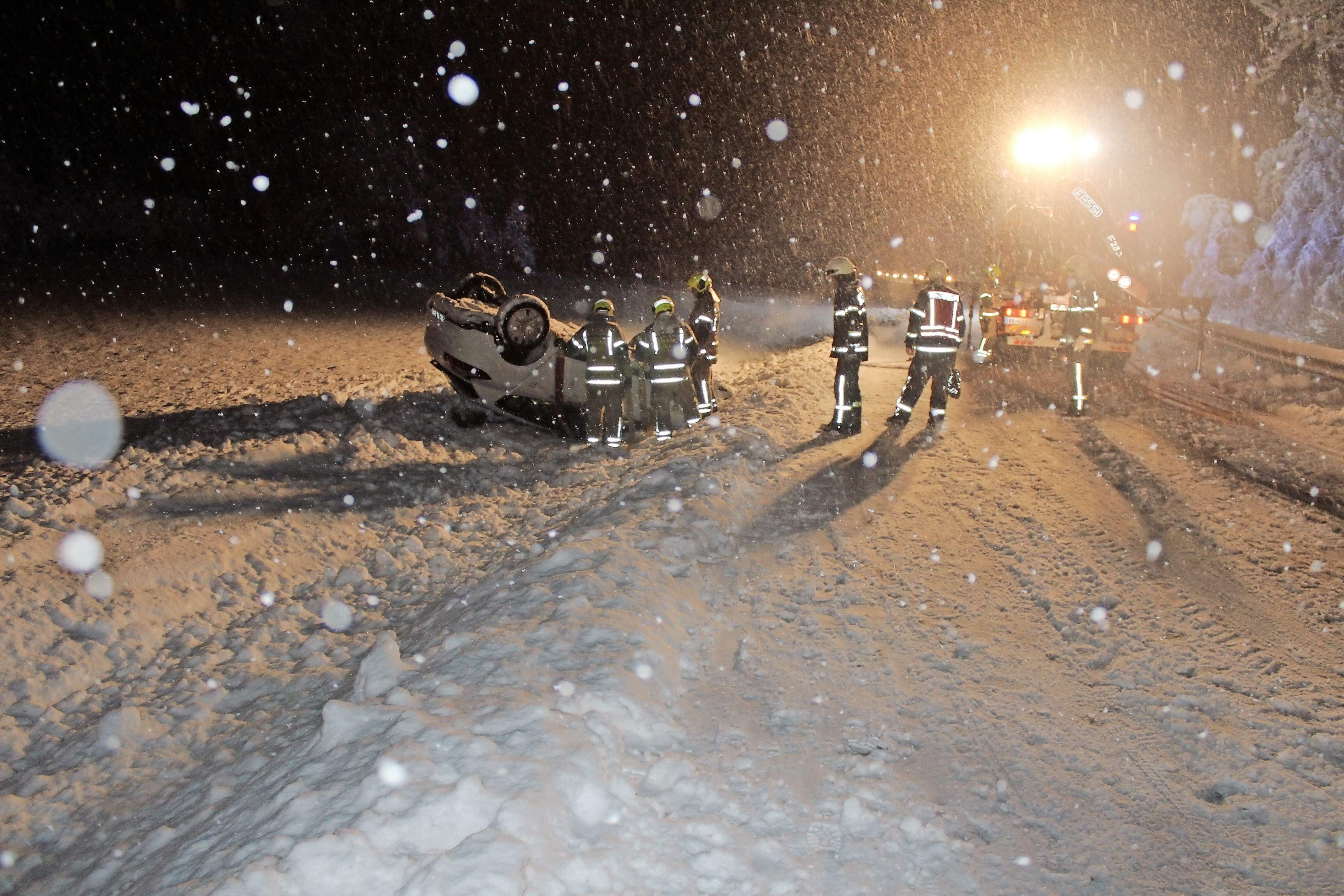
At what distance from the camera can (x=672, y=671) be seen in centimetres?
411

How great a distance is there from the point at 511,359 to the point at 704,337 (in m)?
2.59

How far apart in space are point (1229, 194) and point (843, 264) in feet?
92.5

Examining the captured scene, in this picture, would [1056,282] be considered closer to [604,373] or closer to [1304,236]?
[604,373]

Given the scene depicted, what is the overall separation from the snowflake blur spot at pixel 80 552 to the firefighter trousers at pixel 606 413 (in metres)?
4.65

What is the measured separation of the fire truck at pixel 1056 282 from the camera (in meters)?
12.3

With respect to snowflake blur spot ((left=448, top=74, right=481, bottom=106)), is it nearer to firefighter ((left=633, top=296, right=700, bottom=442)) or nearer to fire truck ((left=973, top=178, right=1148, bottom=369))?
fire truck ((left=973, top=178, right=1148, bottom=369))

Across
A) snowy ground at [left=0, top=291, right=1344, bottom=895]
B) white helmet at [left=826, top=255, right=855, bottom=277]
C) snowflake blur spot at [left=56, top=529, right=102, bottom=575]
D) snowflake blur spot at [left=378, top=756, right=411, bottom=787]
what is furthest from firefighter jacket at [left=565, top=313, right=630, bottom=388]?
snowflake blur spot at [left=378, top=756, right=411, bottom=787]

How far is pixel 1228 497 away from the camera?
738 centimetres

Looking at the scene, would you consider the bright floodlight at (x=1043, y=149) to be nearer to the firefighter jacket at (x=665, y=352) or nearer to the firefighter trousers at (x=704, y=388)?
the firefighter trousers at (x=704, y=388)

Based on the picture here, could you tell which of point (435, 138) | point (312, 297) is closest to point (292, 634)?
point (312, 297)

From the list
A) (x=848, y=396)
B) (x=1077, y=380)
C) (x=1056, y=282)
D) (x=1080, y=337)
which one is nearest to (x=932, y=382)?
(x=848, y=396)

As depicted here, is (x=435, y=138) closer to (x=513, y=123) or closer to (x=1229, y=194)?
(x=513, y=123)

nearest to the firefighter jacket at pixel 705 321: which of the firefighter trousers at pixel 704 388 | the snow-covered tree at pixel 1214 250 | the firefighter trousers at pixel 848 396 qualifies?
the firefighter trousers at pixel 704 388

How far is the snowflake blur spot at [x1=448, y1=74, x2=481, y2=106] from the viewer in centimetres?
3341
